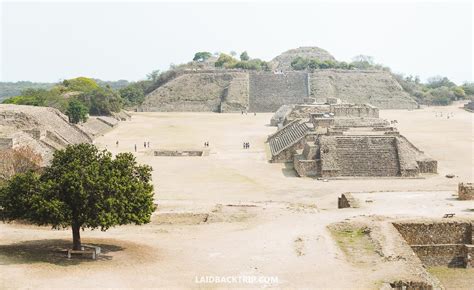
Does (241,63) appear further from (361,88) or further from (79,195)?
(79,195)

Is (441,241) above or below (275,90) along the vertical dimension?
below

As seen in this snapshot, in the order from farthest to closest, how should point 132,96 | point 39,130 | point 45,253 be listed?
point 132,96, point 39,130, point 45,253

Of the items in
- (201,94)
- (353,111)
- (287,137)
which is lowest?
(287,137)

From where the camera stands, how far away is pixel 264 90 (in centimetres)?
9506

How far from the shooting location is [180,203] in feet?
91.6

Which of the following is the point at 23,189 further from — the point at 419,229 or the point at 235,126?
the point at 235,126

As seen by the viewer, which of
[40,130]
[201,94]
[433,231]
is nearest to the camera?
[433,231]

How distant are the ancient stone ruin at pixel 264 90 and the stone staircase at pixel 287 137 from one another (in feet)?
122

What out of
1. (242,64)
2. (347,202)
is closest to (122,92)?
(242,64)

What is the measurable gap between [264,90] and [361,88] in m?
14.6

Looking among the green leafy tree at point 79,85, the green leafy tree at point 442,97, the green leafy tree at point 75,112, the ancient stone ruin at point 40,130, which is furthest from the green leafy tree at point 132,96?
the green leafy tree at point 442,97

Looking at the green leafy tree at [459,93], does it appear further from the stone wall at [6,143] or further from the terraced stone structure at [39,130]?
the stone wall at [6,143]

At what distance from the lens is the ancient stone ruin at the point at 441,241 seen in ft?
69.7

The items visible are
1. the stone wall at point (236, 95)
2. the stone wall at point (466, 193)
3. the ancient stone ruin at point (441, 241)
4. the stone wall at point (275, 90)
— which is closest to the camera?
the ancient stone ruin at point (441, 241)
